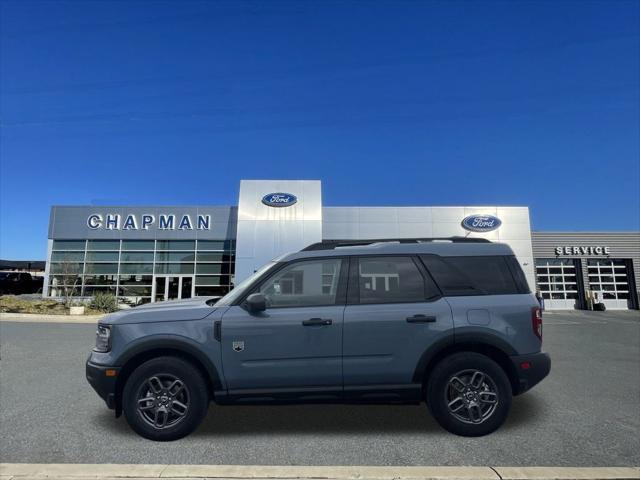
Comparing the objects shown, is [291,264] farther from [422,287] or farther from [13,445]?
[13,445]

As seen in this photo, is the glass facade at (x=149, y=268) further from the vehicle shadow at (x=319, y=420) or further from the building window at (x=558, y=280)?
the building window at (x=558, y=280)

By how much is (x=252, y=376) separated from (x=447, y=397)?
A: 199 centimetres

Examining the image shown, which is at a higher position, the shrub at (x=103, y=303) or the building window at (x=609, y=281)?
the building window at (x=609, y=281)

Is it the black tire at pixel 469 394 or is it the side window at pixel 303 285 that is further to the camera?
the side window at pixel 303 285

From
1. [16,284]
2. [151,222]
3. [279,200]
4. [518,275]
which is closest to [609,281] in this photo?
[279,200]

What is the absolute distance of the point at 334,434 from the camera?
3826mm

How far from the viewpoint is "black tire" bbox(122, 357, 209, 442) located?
12.1 ft

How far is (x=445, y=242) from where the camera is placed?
439cm

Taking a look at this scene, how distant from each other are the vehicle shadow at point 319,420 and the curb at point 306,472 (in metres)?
0.77

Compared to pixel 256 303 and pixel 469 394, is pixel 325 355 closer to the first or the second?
pixel 256 303

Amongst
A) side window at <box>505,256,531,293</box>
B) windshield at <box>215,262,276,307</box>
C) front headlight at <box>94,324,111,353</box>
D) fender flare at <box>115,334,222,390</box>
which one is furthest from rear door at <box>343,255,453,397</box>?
front headlight at <box>94,324,111,353</box>

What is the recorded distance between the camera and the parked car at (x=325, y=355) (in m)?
3.76

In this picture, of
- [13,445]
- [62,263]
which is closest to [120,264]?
[62,263]

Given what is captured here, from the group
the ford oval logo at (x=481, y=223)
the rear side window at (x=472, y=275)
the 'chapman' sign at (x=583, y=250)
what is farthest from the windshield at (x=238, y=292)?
the 'chapman' sign at (x=583, y=250)
